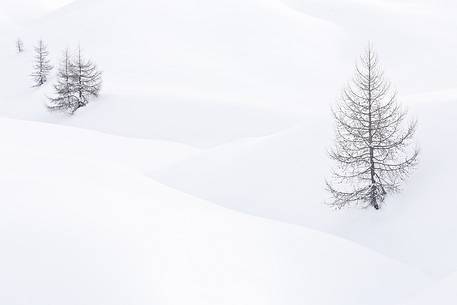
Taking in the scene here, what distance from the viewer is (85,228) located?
11117mm

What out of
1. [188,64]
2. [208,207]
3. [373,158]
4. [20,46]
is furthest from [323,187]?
[20,46]

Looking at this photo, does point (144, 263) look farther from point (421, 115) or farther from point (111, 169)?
point (421, 115)

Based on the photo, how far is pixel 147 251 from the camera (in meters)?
11.2

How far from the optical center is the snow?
10.2m

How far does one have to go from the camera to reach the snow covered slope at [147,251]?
9.51 metres

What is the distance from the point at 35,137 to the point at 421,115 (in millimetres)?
23012

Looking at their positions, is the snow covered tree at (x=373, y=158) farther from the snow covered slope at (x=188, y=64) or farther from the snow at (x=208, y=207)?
the snow covered slope at (x=188, y=64)

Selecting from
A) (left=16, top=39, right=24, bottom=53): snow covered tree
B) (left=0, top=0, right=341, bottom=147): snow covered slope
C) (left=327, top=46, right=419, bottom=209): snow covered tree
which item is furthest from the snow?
(left=16, top=39, right=24, bottom=53): snow covered tree

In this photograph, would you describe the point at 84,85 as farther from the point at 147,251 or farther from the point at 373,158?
the point at 147,251

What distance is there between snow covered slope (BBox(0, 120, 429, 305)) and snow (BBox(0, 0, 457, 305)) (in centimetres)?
4

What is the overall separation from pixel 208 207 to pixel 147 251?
21.3 feet

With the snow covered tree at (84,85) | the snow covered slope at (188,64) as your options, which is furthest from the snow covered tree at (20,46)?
the snow covered tree at (84,85)

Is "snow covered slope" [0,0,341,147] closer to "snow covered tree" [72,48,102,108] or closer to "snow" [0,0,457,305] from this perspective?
"snow" [0,0,457,305]

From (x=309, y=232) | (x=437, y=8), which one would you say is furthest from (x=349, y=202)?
(x=437, y=8)
